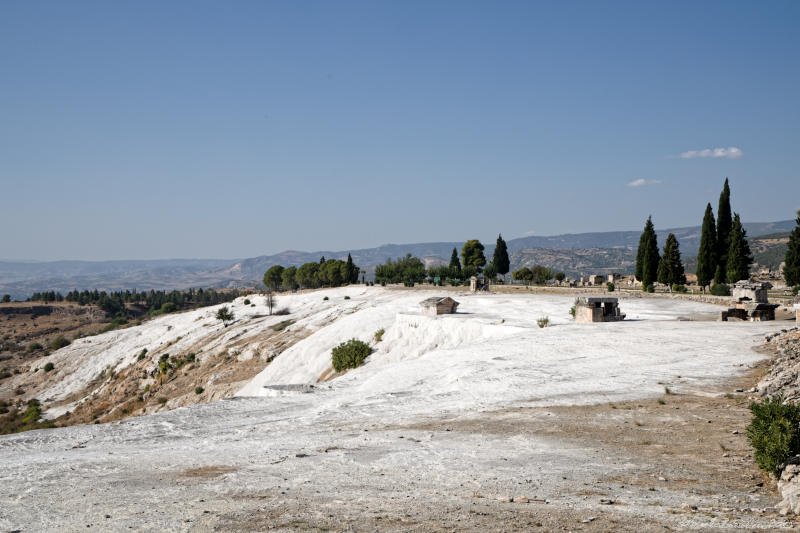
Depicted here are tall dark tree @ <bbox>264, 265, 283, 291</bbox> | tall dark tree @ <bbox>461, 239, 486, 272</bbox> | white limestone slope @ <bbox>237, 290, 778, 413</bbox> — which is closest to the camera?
white limestone slope @ <bbox>237, 290, 778, 413</bbox>

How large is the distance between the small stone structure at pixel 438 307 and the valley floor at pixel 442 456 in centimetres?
1939

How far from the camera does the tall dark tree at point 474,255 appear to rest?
372ft

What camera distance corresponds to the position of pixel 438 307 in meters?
49.6

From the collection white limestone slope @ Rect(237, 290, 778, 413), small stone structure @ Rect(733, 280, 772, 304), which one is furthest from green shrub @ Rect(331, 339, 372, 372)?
small stone structure @ Rect(733, 280, 772, 304)

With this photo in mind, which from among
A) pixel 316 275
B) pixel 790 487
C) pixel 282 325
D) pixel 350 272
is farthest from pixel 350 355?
pixel 316 275

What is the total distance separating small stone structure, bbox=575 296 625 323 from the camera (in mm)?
41406

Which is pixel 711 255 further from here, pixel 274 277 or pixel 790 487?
pixel 274 277

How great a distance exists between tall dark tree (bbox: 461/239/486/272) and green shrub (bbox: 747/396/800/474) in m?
101

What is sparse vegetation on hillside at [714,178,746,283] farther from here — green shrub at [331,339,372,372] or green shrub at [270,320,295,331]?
green shrub at [270,320,295,331]

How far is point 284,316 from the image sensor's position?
8244cm

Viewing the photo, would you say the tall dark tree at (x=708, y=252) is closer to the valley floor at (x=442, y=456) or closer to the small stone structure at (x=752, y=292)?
the small stone structure at (x=752, y=292)

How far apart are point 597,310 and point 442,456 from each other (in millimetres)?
29729

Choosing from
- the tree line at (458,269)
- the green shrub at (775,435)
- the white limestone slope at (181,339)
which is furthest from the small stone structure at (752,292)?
the tree line at (458,269)

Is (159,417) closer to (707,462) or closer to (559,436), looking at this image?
(559,436)
